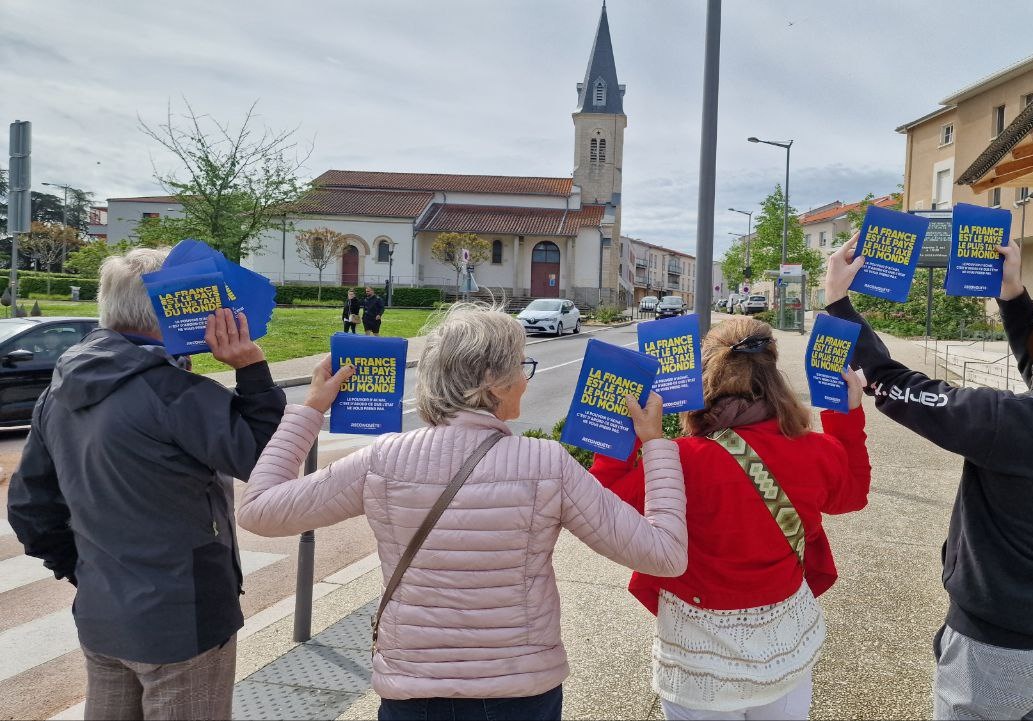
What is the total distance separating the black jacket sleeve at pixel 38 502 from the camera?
2.18 m

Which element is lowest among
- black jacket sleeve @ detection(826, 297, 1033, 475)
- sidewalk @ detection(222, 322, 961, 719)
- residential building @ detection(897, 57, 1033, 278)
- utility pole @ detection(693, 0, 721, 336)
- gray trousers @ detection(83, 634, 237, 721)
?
sidewalk @ detection(222, 322, 961, 719)

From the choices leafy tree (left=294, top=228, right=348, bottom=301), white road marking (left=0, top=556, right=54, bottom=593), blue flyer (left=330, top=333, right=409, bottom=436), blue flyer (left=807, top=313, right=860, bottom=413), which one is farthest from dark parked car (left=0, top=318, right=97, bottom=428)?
leafy tree (left=294, top=228, right=348, bottom=301)

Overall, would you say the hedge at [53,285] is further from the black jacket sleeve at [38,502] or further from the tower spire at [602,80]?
the black jacket sleeve at [38,502]

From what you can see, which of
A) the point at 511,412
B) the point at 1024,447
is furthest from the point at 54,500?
the point at 1024,447

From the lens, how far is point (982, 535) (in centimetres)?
206

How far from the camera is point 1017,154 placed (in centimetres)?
438

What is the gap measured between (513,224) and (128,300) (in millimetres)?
54020

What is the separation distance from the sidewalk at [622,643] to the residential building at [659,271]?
85497 millimetres

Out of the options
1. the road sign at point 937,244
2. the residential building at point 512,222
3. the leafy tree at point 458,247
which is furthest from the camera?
the residential building at point 512,222

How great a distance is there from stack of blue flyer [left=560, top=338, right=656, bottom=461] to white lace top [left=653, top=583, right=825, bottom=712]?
19.2 inches

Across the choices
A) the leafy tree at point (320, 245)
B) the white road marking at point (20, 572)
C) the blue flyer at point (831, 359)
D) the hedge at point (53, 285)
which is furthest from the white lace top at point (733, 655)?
the leafy tree at point (320, 245)

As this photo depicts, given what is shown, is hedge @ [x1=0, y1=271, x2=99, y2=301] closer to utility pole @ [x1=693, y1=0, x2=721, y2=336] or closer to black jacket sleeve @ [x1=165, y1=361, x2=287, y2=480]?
utility pole @ [x1=693, y1=0, x2=721, y2=336]

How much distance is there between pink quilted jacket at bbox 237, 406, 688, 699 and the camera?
1708 millimetres

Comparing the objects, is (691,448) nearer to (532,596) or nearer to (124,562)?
(532,596)
